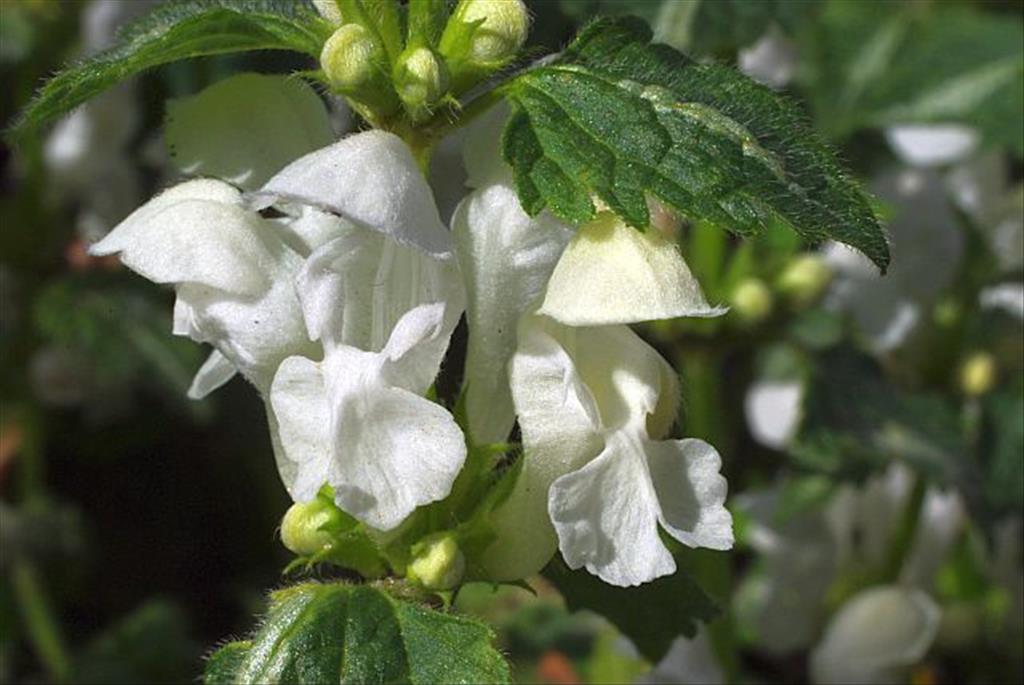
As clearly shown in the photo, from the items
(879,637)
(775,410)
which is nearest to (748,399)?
(775,410)

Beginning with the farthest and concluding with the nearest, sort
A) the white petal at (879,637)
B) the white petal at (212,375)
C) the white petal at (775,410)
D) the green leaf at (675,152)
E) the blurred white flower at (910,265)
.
Result: the white petal at (775,410) → the blurred white flower at (910,265) → the white petal at (879,637) → the white petal at (212,375) → the green leaf at (675,152)

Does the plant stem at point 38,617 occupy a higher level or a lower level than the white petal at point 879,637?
higher

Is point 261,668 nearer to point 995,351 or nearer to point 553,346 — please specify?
point 553,346

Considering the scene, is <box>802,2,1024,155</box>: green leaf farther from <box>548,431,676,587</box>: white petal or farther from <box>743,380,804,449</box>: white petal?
<box>548,431,676,587</box>: white petal

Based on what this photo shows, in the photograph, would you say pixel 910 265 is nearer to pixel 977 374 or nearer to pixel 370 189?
pixel 977 374

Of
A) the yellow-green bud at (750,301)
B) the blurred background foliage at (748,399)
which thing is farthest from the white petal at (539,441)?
the yellow-green bud at (750,301)

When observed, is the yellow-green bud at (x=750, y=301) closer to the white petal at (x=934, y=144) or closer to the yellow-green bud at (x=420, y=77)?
the white petal at (x=934, y=144)

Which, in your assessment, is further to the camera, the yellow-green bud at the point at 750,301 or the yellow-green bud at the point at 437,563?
the yellow-green bud at the point at 750,301
